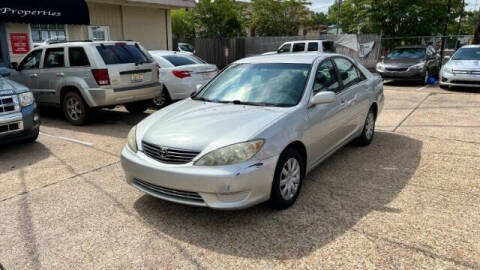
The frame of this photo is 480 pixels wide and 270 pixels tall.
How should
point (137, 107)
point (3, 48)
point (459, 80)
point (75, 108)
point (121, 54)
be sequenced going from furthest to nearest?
1. point (459, 80)
2. point (3, 48)
3. point (137, 107)
4. point (75, 108)
5. point (121, 54)

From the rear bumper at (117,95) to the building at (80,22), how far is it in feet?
18.8

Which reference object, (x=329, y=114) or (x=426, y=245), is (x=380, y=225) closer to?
(x=426, y=245)

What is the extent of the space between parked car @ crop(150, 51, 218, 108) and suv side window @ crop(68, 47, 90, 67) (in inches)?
77.4

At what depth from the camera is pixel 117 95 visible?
A: 749 cm

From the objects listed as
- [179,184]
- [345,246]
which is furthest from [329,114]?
[179,184]

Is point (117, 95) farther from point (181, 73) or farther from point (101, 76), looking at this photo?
point (181, 73)

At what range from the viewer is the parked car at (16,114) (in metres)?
5.65

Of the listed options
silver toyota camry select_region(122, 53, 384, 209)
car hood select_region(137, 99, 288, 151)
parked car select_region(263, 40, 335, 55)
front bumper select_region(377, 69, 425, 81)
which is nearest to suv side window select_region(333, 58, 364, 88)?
silver toyota camry select_region(122, 53, 384, 209)

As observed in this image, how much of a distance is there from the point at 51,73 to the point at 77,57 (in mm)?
887

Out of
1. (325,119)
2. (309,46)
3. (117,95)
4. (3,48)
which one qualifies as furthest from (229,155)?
(309,46)

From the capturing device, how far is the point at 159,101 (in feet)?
30.9

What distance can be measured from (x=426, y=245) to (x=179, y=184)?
2.13 m

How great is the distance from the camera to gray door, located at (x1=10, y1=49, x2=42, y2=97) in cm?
835

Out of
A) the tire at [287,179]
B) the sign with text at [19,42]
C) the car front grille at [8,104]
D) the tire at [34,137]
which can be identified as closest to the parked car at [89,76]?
the tire at [34,137]
